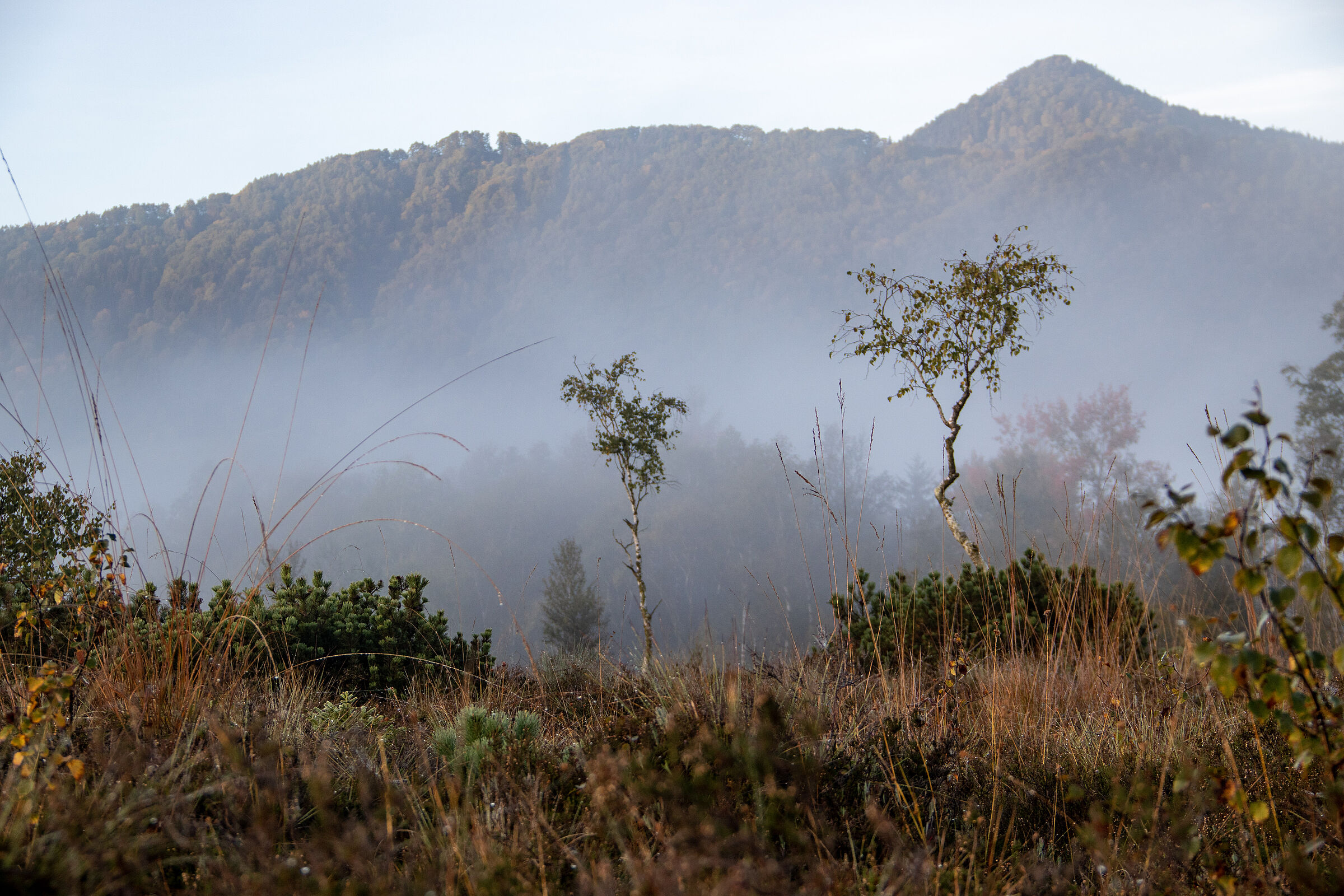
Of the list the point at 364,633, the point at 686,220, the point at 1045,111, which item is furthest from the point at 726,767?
the point at 686,220

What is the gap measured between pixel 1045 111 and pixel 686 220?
5325cm

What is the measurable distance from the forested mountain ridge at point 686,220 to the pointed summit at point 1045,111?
285mm

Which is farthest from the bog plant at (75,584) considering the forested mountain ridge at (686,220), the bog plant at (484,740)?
the forested mountain ridge at (686,220)

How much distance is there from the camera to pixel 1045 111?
303ft

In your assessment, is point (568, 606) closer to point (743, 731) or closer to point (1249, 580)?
point (743, 731)

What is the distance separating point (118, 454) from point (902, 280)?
151m

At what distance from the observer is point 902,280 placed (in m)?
8.30

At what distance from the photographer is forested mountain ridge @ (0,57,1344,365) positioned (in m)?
85.3

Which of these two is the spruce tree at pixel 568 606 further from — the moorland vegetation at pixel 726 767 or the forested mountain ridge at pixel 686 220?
the forested mountain ridge at pixel 686 220

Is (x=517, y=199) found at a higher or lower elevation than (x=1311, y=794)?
higher

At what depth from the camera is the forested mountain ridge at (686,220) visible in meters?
Result: 85.3

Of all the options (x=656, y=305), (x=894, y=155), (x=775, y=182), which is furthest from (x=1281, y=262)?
(x=656, y=305)

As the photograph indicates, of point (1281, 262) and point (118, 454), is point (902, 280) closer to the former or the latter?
point (1281, 262)

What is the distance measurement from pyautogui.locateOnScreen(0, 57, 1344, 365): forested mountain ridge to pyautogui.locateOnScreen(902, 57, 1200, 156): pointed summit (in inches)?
11.2
